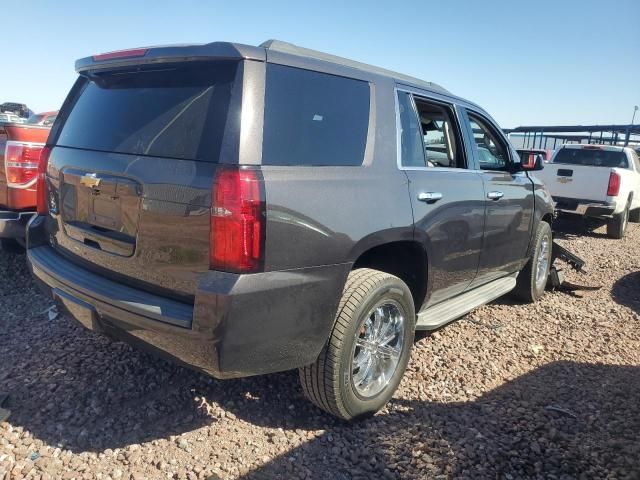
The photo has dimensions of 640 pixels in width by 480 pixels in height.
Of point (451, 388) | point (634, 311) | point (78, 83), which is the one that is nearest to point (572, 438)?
point (451, 388)

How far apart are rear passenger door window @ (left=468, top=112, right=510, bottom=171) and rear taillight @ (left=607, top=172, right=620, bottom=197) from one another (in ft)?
18.6

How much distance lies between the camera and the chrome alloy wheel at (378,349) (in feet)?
9.64

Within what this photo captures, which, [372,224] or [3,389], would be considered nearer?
[372,224]

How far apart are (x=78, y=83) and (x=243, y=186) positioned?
171 centimetres

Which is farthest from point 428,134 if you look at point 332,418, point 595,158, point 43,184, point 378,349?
point 595,158

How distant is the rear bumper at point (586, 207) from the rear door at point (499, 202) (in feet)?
17.2

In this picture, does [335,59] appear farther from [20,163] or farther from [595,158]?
[595,158]

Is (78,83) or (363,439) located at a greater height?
(78,83)

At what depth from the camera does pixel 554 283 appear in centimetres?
572

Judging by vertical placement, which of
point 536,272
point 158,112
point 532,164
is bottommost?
point 536,272

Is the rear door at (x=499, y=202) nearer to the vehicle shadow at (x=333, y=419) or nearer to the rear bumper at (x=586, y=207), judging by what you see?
the vehicle shadow at (x=333, y=419)

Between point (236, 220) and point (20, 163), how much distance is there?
3.09 metres

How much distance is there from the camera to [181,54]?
7.73ft

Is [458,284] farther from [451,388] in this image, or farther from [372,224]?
[372,224]
